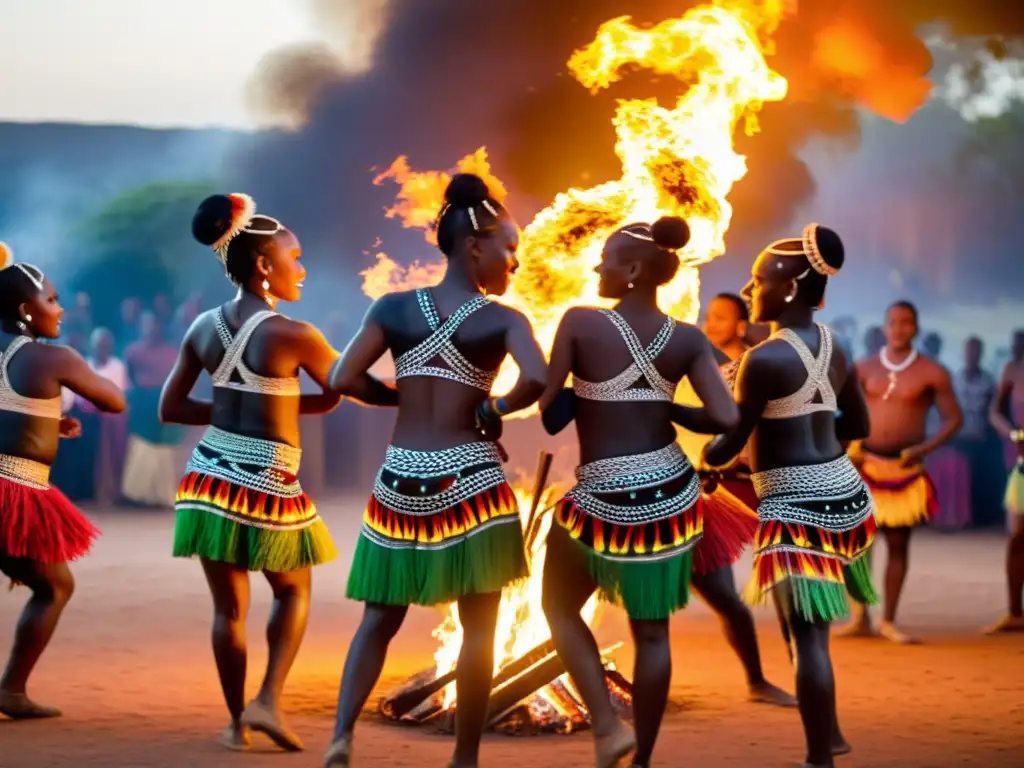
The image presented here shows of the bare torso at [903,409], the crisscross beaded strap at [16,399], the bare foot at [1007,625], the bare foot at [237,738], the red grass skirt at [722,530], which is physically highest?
the bare torso at [903,409]

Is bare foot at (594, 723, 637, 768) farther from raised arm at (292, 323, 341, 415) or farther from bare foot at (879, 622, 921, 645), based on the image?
bare foot at (879, 622, 921, 645)

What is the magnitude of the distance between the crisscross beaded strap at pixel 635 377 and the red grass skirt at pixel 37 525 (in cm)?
227

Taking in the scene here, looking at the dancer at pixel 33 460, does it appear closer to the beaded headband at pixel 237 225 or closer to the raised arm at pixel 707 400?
the beaded headband at pixel 237 225

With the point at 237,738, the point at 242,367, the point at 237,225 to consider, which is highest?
the point at 237,225

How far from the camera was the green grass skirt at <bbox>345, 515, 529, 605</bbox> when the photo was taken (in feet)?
16.8

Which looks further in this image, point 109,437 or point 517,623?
point 109,437

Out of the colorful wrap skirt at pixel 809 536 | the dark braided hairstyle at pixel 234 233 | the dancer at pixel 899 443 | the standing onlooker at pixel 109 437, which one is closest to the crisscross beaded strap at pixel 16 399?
the dark braided hairstyle at pixel 234 233

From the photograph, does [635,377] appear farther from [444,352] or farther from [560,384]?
[444,352]

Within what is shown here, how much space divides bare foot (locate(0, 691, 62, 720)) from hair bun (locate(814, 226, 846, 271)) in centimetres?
348

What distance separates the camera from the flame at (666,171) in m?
6.50

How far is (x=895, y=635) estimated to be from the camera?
28.1 ft

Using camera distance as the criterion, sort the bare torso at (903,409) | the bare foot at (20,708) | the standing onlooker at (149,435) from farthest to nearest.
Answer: the standing onlooker at (149,435)
the bare torso at (903,409)
the bare foot at (20,708)

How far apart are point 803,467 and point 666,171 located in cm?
162

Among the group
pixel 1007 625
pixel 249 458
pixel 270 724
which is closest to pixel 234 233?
pixel 249 458
